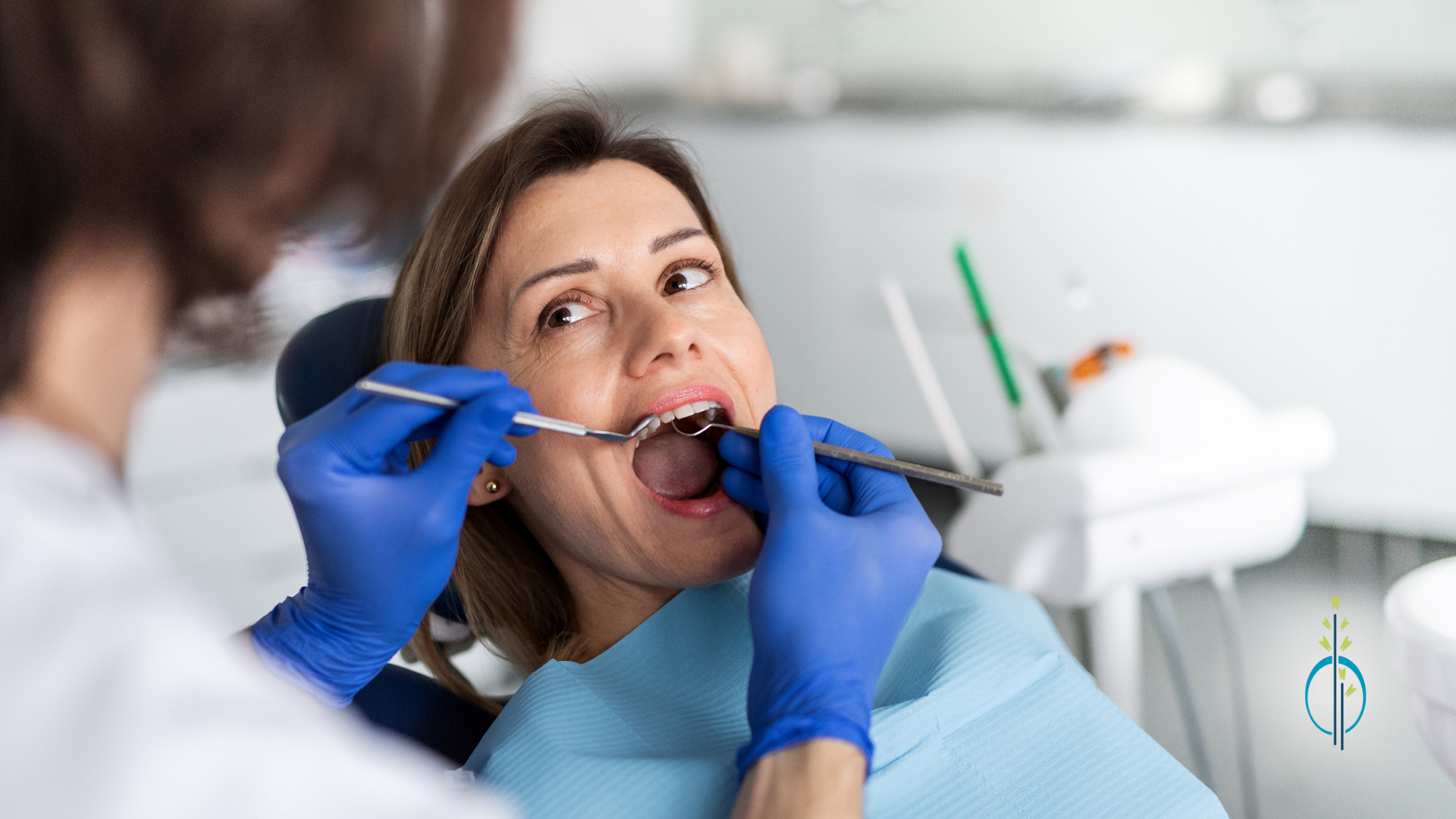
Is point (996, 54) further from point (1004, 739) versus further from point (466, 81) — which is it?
point (466, 81)

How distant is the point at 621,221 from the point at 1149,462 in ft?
2.67

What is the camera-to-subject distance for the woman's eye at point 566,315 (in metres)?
1.17

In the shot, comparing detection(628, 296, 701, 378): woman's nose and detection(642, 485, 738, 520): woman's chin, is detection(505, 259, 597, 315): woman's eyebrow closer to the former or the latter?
detection(628, 296, 701, 378): woman's nose

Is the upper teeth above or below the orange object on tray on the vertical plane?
above

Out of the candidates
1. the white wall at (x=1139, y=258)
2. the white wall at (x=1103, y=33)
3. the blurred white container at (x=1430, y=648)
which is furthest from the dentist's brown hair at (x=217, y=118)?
the white wall at (x=1103, y=33)

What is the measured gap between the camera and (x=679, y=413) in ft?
3.68

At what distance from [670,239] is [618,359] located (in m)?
0.16

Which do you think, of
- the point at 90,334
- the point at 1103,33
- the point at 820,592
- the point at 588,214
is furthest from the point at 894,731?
the point at 1103,33

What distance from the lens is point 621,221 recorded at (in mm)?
1188

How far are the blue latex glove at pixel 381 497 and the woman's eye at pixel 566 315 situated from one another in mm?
166

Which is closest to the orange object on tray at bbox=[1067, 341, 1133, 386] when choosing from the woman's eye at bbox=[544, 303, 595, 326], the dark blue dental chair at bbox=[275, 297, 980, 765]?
the dark blue dental chair at bbox=[275, 297, 980, 765]

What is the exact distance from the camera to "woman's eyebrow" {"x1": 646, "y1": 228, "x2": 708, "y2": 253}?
1.20 m

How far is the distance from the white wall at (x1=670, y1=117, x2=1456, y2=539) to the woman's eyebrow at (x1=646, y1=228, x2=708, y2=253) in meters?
1.58

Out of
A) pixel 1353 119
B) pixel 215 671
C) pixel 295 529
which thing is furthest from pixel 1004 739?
pixel 1353 119
